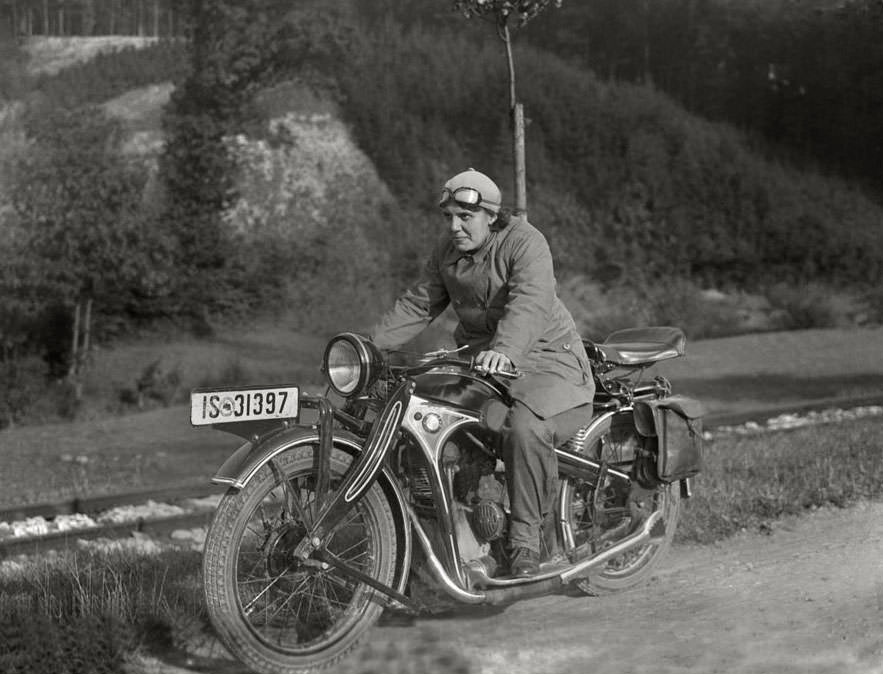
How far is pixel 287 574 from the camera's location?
457 centimetres

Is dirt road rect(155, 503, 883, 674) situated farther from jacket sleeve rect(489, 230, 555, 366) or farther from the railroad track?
the railroad track

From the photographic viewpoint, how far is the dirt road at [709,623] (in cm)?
455

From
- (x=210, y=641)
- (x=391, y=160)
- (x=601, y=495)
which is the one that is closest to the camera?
(x=210, y=641)

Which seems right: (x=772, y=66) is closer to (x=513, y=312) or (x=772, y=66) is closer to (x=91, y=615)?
(x=513, y=312)

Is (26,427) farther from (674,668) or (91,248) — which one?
(674,668)

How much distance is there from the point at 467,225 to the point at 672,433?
4.70 ft

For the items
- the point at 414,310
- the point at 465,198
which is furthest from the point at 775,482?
the point at 465,198

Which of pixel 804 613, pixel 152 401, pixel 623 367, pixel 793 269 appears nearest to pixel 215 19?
pixel 152 401

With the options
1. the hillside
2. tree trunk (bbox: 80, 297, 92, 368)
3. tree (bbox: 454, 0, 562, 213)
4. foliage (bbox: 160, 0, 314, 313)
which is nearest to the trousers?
tree (bbox: 454, 0, 562, 213)

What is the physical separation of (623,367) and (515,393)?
954 mm

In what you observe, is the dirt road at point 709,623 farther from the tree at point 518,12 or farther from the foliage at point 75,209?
the foliage at point 75,209

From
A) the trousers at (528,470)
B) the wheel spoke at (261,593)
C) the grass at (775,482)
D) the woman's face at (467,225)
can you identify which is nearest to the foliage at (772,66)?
the grass at (775,482)

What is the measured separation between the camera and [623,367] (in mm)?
5785

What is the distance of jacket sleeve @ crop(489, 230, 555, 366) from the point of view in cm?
484
